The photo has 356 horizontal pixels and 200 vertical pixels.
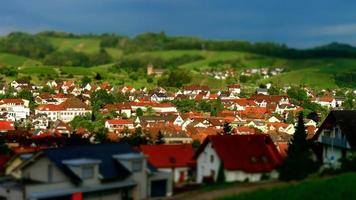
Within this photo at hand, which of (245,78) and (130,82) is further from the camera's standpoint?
(245,78)

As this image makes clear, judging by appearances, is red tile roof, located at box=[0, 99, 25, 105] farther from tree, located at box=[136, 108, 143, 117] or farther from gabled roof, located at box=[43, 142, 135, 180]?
gabled roof, located at box=[43, 142, 135, 180]

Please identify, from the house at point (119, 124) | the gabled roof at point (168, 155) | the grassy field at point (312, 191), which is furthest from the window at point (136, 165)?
the house at point (119, 124)

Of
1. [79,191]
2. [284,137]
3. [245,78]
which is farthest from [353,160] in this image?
[245,78]

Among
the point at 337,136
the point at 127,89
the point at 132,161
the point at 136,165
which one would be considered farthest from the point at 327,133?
the point at 127,89

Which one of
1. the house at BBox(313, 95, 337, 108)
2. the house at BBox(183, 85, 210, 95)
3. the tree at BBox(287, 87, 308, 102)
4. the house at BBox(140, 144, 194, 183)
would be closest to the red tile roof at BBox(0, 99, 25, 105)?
the house at BBox(183, 85, 210, 95)

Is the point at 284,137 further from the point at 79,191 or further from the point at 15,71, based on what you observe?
the point at 15,71

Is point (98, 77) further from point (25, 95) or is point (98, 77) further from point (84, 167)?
point (84, 167)
